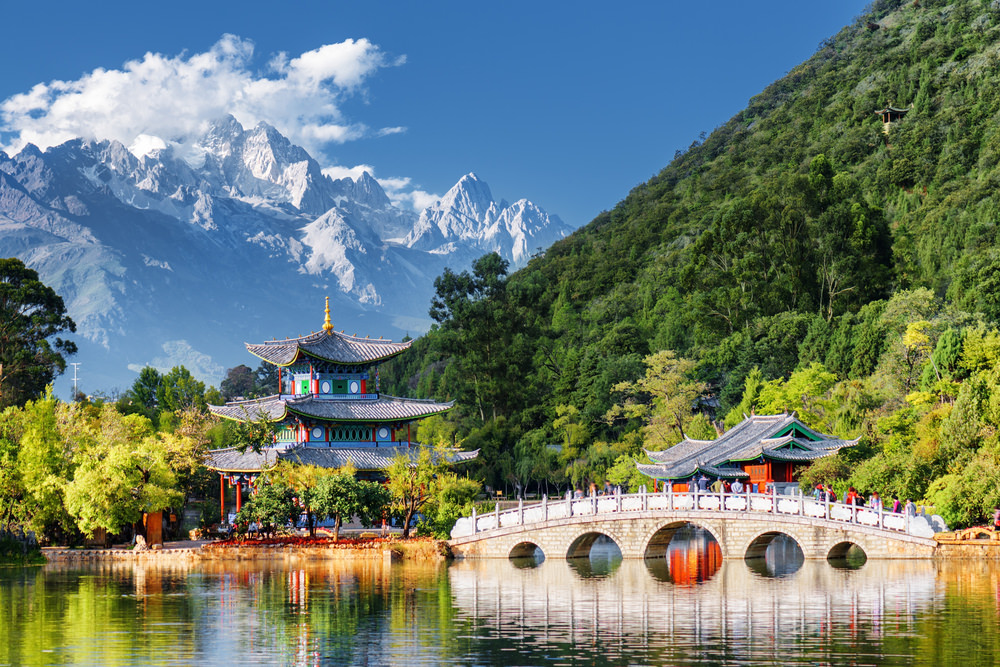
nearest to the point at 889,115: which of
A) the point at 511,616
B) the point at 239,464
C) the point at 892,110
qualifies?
the point at 892,110

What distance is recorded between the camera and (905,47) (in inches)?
4604

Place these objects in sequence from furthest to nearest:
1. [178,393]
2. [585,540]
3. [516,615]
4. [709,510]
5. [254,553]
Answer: [178,393]
[254,553]
[585,540]
[709,510]
[516,615]

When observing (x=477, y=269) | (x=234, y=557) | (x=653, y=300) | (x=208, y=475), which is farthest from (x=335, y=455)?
(x=653, y=300)

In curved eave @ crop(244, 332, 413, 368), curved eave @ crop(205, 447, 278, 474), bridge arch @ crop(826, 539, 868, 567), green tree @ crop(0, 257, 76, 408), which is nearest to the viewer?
bridge arch @ crop(826, 539, 868, 567)

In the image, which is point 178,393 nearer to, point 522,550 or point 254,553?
point 254,553

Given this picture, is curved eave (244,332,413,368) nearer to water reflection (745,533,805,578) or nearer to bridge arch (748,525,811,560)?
water reflection (745,533,805,578)

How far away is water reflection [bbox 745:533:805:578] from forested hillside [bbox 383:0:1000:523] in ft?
11.0

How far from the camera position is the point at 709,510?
39062 mm

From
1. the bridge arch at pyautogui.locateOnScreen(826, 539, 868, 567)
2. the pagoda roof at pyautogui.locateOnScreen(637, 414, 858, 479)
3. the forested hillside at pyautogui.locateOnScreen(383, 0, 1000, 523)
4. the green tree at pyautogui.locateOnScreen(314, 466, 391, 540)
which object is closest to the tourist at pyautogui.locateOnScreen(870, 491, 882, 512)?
the bridge arch at pyautogui.locateOnScreen(826, 539, 868, 567)

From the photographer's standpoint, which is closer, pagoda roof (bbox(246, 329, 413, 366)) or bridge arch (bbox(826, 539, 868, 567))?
bridge arch (bbox(826, 539, 868, 567))

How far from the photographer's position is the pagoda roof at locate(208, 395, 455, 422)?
55094 mm

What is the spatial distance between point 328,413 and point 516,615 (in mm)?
28435

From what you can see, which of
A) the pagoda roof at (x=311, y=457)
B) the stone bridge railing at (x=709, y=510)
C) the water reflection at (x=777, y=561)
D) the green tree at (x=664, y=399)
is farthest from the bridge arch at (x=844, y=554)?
the green tree at (x=664, y=399)

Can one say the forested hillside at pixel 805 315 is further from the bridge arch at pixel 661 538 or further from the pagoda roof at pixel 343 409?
the bridge arch at pixel 661 538
